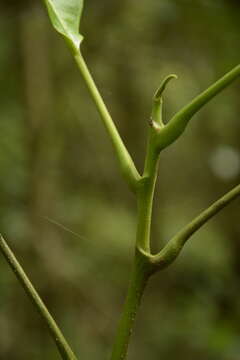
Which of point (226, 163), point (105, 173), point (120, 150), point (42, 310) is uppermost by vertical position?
point (120, 150)

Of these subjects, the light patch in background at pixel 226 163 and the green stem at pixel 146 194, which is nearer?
the green stem at pixel 146 194

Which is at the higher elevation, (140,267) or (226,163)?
(140,267)

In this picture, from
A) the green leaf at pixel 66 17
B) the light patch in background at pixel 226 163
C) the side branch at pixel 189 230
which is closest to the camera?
the side branch at pixel 189 230

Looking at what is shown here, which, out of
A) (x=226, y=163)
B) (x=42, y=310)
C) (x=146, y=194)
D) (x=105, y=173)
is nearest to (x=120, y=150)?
(x=146, y=194)

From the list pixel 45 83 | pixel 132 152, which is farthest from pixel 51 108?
pixel 132 152

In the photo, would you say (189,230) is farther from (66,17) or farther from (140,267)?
(66,17)

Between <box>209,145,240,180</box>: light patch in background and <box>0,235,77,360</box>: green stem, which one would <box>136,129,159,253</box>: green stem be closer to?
<box>0,235,77,360</box>: green stem

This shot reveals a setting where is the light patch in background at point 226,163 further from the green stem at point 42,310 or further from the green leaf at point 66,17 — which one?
the green stem at point 42,310

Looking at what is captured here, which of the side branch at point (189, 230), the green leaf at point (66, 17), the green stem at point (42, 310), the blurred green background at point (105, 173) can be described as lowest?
the blurred green background at point (105, 173)

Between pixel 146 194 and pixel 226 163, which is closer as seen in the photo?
pixel 146 194

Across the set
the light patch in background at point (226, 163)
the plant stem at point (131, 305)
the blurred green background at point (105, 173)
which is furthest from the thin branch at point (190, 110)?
the light patch in background at point (226, 163)
